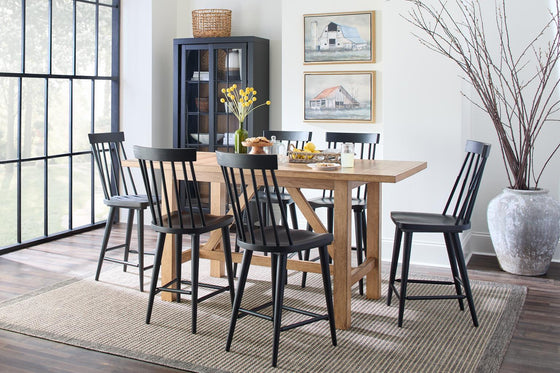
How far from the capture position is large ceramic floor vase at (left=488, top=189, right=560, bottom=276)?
4.64 m

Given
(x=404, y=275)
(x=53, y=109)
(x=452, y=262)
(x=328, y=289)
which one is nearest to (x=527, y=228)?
(x=452, y=262)

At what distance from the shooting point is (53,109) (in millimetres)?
5656

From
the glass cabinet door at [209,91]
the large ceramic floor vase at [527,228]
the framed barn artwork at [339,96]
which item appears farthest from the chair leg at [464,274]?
the glass cabinet door at [209,91]

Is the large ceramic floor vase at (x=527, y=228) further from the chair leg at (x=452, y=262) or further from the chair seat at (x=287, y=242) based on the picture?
the chair seat at (x=287, y=242)

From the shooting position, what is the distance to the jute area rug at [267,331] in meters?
3.17

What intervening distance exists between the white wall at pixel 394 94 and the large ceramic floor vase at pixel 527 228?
44 cm

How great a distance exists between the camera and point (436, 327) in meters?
3.66

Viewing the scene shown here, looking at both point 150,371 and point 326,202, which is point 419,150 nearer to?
point 326,202

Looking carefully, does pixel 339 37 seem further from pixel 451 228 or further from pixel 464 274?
pixel 464 274

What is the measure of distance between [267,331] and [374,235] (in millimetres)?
973

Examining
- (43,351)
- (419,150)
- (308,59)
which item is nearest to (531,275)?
(419,150)

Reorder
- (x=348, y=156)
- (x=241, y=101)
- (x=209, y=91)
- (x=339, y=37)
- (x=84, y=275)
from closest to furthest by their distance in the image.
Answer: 1. (x=348, y=156)
2. (x=241, y=101)
3. (x=84, y=275)
4. (x=339, y=37)
5. (x=209, y=91)

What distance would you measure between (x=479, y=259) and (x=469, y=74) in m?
1.48

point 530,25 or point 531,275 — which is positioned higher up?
point 530,25
